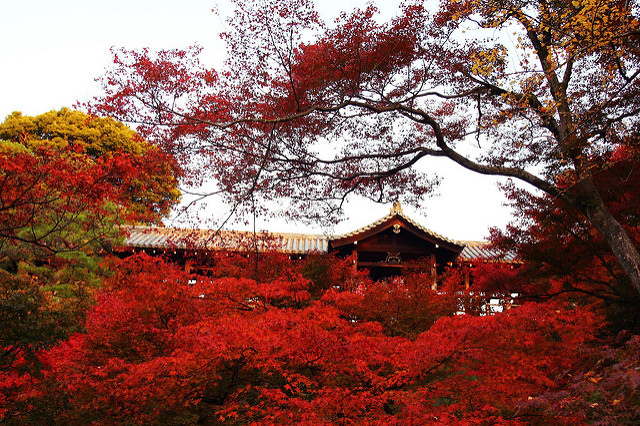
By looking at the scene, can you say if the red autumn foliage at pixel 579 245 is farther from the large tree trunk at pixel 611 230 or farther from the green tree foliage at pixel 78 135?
the green tree foliage at pixel 78 135

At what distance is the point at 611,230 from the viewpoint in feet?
17.4

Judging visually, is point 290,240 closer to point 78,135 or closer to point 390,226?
point 390,226

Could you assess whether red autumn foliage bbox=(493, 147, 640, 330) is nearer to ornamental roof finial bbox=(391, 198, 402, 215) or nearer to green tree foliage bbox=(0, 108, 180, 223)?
ornamental roof finial bbox=(391, 198, 402, 215)

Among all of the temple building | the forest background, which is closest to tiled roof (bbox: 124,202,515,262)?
the temple building

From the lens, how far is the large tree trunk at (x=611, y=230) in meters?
5.04

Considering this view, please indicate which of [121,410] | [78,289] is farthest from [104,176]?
[121,410]

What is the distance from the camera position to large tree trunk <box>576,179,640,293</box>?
5.04 metres

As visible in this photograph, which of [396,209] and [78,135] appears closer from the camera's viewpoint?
[396,209]

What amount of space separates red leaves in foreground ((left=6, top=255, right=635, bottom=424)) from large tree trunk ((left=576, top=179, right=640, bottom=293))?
994 millimetres

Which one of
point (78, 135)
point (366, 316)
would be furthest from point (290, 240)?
point (78, 135)

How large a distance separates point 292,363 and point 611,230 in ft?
13.3

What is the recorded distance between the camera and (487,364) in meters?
5.20

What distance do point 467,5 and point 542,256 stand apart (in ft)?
12.4

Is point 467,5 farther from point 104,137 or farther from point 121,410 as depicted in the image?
point 104,137
